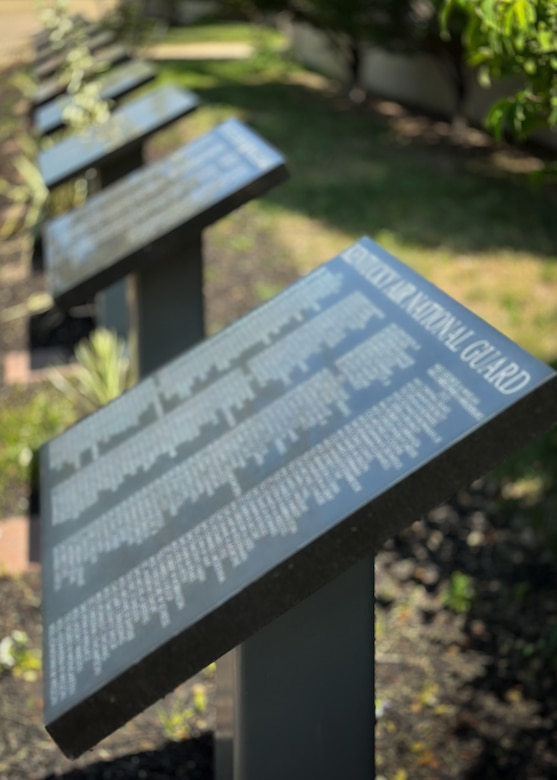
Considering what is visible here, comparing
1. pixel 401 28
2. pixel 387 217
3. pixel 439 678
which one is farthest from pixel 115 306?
pixel 401 28

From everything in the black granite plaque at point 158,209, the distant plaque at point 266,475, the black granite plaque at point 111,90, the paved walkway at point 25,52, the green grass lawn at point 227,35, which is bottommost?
the green grass lawn at point 227,35

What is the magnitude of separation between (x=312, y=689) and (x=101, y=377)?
10.1 ft

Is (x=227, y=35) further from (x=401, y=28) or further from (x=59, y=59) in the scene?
(x=59, y=59)

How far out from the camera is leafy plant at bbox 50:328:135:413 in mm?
5051

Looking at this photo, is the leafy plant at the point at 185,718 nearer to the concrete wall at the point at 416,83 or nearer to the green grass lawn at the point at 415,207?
the green grass lawn at the point at 415,207

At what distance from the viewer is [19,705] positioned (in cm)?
348

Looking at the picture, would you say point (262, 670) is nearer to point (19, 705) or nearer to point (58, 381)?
point (19, 705)

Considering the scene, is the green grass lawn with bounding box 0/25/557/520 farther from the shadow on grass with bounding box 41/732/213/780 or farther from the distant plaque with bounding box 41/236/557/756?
the distant plaque with bounding box 41/236/557/756

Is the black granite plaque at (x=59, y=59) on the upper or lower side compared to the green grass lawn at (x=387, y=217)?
upper

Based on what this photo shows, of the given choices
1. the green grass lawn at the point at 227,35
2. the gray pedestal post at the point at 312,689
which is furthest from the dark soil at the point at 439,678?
the green grass lawn at the point at 227,35

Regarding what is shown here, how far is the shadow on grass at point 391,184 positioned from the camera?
7848 mm

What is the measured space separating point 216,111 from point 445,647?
8696 millimetres

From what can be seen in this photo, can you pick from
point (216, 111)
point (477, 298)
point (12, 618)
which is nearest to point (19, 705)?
point (12, 618)

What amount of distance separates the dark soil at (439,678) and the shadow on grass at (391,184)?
126 inches
